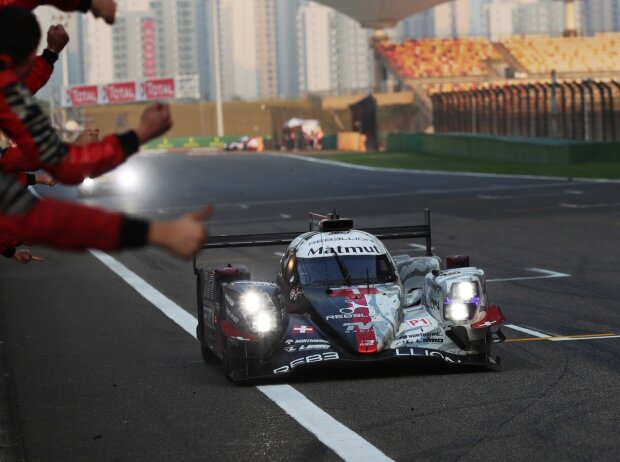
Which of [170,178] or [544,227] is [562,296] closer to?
[544,227]

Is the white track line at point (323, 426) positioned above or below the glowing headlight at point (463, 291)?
below

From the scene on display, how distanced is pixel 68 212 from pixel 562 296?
13.9m

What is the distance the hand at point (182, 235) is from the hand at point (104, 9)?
5.88 feet

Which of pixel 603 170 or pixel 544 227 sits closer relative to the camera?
pixel 544 227

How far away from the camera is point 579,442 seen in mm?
9242

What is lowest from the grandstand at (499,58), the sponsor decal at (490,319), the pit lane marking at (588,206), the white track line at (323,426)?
the pit lane marking at (588,206)

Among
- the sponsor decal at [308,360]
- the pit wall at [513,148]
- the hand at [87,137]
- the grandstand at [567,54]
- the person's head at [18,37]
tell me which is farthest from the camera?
the grandstand at [567,54]

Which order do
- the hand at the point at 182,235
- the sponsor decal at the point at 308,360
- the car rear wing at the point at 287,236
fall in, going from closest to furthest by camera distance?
the hand at the point at 182,235
the sponsor decal at the point at 308,360
the car rear wing at the point at 287,236

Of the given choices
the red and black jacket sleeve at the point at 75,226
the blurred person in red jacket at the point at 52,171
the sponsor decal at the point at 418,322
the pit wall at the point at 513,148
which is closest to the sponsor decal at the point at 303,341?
the sponsor decal at the point at 418,322

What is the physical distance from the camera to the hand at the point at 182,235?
505cm

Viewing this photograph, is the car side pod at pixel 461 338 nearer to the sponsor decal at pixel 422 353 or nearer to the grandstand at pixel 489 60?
the sponsor decal at pixel 422 353

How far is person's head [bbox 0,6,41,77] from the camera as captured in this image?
227 inches

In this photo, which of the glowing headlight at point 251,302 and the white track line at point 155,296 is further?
the white track line at point 155,296

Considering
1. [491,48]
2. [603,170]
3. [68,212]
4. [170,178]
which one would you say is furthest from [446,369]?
[491,48]
